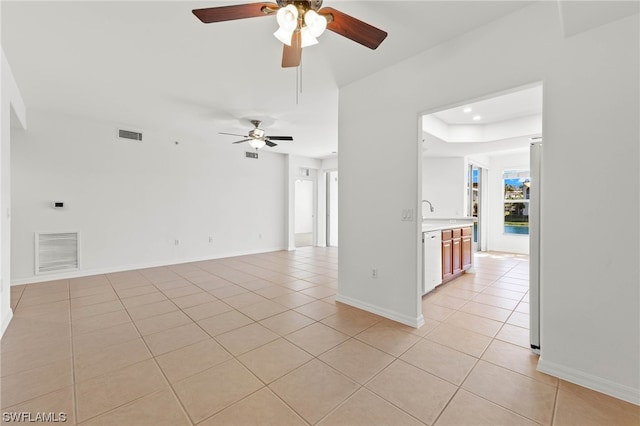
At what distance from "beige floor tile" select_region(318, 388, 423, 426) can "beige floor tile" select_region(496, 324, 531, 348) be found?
1.56m

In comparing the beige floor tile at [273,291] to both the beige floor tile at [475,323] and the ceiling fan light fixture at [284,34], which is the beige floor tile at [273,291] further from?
the ceiling fan light fixture at [284,34]

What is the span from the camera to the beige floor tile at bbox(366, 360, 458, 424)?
170cm

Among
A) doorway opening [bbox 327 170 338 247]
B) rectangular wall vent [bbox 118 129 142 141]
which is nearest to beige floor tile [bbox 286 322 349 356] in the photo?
rectangular wall vent [bbox 118 129 142 141]

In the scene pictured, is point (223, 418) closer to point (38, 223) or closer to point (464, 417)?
point (464, 417)

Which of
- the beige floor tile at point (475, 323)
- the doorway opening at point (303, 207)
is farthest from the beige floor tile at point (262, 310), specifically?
the doorway opening at point (303, 207)

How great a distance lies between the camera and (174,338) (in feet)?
8.59

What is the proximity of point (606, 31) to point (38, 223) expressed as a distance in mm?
7154

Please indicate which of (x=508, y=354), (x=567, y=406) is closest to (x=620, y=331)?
(x=567, y=406)

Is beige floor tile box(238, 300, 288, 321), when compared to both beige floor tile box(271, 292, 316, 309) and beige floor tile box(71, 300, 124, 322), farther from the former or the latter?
beige floor tile box(71, 300, 124, 322)

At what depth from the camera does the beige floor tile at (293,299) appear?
11.6 ft

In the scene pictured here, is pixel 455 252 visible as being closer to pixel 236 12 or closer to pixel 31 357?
pixel 236 12

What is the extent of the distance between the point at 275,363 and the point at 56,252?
4.79 m

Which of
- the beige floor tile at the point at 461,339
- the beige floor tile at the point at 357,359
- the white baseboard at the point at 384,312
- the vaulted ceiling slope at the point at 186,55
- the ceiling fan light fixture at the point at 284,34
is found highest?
the vaulted ceiling slope at the point at 186,55

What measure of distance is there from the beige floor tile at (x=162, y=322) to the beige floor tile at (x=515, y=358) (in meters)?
2.95
